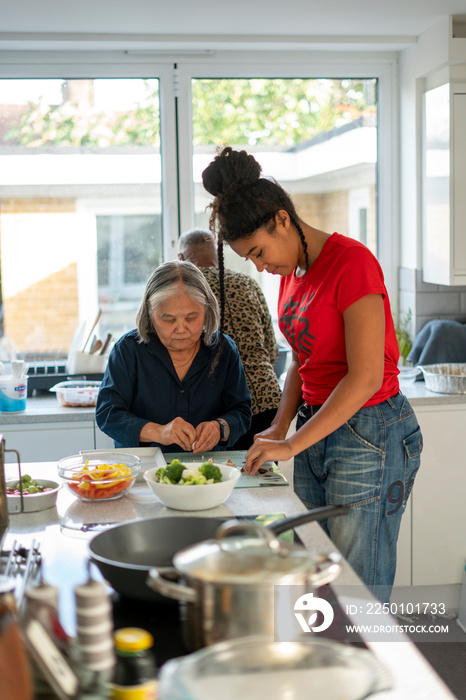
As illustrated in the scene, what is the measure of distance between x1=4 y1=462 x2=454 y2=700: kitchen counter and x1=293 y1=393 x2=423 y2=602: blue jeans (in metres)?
0.17

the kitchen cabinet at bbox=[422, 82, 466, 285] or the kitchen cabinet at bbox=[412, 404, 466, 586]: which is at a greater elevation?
the kitchen cabinet at bbox=[422, 82, 466, 285]

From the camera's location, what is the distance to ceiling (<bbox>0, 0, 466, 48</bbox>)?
287cm

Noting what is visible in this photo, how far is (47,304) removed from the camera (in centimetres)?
367

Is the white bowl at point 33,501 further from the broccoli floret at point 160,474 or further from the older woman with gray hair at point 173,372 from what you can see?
the older woman with gray hair at point 173,372

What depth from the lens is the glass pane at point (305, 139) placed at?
3646 millimetres

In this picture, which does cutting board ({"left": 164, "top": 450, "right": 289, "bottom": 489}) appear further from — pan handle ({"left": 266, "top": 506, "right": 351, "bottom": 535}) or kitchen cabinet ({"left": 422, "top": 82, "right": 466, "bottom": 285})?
kitchen cabinet ({"left": 422, "top": 82, "right": 466, "bottom": 285})

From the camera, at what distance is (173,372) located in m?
2.01

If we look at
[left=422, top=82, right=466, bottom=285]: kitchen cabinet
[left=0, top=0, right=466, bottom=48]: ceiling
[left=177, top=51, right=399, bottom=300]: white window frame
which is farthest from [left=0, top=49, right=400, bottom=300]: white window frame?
[left=422, top=82, right=466, bottom=285]: kitchen cabinet

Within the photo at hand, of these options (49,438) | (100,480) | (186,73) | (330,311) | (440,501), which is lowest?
→ (440,501)

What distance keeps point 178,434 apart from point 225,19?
199 cm

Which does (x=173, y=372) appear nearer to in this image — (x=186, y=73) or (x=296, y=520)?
(x=296, y=520)

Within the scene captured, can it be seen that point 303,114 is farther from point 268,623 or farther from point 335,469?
point 268,623

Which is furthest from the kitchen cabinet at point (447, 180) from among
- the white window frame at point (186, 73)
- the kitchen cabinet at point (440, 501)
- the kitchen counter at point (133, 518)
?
the kitchen counter at point (133, 518)

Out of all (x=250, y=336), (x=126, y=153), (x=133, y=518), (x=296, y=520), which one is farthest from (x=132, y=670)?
(x=126, y=153)
